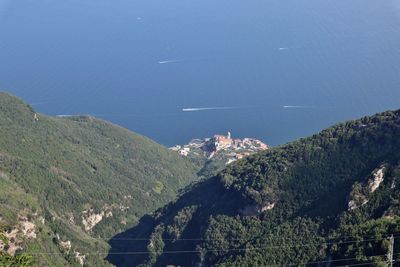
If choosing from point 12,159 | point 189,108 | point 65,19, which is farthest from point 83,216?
point 65,19

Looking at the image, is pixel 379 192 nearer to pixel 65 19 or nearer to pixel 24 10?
pixel 65 19

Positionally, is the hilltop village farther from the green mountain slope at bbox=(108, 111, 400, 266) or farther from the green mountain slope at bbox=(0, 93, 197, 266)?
the green mountain slope at bbox=(108, 111, 400, 266)

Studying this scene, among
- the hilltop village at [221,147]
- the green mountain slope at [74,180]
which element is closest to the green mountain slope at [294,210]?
the green mountain slope at [74,180]

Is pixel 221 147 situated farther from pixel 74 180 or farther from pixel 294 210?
pixel 294 210

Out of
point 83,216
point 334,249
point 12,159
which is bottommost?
point 334,249

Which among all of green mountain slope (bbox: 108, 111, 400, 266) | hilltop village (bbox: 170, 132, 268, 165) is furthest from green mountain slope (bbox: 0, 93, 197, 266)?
green mountain slope (bbox: 108, 111, 400, 266)

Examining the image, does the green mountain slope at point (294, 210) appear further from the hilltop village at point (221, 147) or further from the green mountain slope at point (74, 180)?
the hilltop village at point (221, 147)

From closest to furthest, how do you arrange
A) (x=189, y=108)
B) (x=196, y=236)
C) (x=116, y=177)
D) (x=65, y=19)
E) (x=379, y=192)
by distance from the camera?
(x=379, y=192)
(x=196, y=236)
(x=116, y=177)
(x=189, y=108)
(x=65, y=19)
